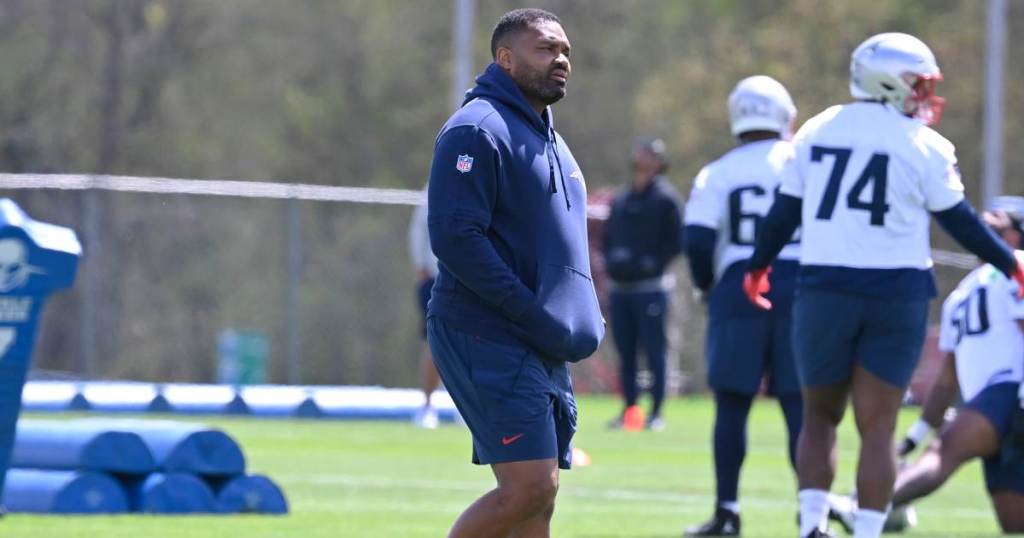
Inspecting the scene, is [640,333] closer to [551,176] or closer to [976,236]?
[976,236]

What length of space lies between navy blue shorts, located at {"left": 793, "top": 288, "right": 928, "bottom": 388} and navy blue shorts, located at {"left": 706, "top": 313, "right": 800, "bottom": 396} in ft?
5.51

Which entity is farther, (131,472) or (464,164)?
(131,472)

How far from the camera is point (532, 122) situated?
21.6ft

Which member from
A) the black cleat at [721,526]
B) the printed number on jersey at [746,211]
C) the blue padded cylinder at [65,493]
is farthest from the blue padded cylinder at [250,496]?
the printed number on jersey at [746,211]

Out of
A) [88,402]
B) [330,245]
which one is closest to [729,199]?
[88,402]

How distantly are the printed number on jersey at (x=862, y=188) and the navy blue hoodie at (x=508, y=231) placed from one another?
1.85 metres

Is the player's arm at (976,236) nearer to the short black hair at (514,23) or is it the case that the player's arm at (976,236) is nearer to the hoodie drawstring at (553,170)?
the hoodie drawstring at (553,170)

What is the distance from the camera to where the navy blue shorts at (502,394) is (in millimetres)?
6375

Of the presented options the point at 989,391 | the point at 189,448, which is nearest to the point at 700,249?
the point at 989,391

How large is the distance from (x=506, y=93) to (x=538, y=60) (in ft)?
0.47

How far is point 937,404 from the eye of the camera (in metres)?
10.9

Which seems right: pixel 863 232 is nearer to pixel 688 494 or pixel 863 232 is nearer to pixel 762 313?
pixel 762 313

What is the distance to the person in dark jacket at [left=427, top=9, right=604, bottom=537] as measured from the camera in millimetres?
6328

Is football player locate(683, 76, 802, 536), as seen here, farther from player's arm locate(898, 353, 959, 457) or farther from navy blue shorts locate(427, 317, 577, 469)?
navy blue shorts locate(427, 317, 577, 469)
